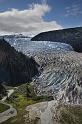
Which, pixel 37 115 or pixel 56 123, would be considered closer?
pixel 56 123

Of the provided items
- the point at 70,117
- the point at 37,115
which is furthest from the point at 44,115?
the point at 70,117

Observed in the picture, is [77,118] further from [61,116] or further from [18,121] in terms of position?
[18,121]

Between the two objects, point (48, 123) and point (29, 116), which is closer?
point (48, 123)

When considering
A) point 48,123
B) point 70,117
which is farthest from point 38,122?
point 70,117

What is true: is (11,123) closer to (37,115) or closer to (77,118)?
(37,115)

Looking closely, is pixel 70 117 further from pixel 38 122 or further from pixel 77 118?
pixel 38 122

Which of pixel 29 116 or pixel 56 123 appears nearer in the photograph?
pixel 56 123

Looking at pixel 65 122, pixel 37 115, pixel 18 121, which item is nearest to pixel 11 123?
pixel 18 121
